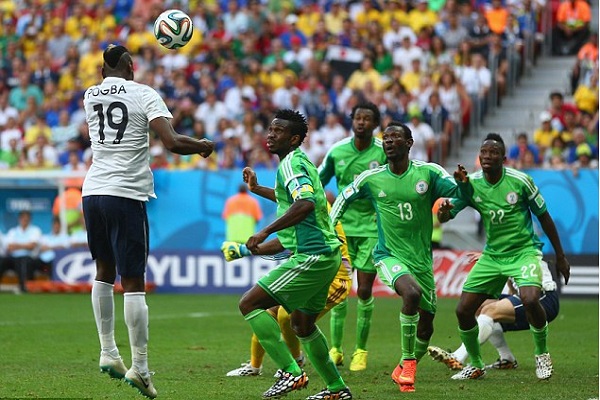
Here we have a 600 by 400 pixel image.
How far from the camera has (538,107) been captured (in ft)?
83.3

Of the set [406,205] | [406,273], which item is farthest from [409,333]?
[406,205]

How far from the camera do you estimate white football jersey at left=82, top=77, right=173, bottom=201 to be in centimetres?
928

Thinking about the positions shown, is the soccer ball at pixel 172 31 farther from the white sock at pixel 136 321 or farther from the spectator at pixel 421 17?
the spectator at pixel 421 17

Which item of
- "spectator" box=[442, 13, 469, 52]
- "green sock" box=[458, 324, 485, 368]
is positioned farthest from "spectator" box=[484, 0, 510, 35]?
"green sock" box=[458, 324, 485, 368]

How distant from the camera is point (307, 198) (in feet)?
29.8

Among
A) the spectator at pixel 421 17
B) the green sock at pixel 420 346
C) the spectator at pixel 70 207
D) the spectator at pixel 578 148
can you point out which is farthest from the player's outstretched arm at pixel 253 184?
the spectator at pixel 421 17

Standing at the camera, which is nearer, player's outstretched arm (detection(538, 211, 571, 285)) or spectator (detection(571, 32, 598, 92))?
player's outstretched arm (detection(538, 211, 571, 285))

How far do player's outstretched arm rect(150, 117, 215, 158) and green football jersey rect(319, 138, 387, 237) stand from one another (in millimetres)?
3609

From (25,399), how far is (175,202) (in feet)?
48.8

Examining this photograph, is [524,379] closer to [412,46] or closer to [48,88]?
[412,46]

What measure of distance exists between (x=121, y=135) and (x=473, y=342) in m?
4.05

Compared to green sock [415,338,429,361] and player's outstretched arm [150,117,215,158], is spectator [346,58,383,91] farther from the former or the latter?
player's outstretched arm [150,117,215,158]

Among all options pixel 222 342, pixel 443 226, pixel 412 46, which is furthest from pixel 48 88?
pixel 222 342

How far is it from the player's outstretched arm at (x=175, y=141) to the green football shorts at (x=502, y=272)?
339 cm
